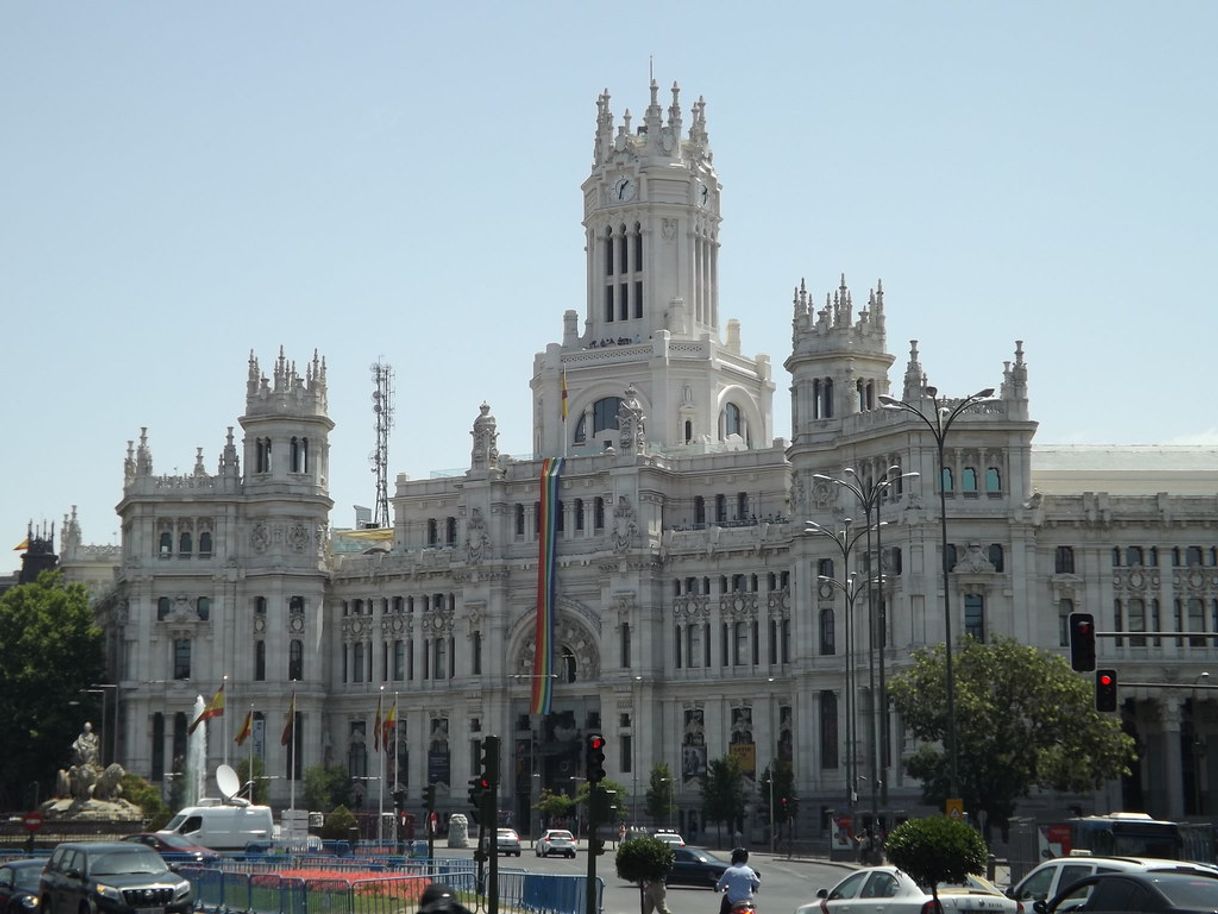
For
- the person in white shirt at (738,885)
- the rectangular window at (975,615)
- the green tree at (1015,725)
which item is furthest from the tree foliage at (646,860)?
the rectangular window at (975,615)

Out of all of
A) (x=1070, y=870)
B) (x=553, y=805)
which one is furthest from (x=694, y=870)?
(x=553, y=805)

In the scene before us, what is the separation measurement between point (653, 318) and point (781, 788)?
37.9 meters

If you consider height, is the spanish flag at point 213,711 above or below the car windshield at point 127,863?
above

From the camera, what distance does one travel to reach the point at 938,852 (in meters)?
39.9

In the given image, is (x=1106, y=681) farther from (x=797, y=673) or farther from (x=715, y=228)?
(x=715, y=228)

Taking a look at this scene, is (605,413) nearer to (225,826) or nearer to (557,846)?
(557,846)

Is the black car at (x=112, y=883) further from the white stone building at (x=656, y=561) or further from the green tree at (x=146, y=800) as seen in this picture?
the white stone building at (x=656, y=561)

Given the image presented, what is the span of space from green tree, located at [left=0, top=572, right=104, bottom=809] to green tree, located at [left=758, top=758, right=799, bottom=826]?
4431cm

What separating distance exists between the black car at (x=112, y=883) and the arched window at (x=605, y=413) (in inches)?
3745

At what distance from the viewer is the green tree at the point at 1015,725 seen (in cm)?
8731

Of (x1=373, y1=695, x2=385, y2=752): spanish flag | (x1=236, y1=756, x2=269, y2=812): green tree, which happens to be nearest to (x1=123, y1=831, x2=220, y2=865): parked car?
(x1=373, y1=695, x2=385, y2=752): spanish flag

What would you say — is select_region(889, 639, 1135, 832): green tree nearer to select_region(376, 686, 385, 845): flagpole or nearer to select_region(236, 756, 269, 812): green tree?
select_region(376, 686, 385, 845): flagpole

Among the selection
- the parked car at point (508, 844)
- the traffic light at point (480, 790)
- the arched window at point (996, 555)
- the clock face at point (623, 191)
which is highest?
the clock face at point (623, 191)

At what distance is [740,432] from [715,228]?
14269 millimetres
